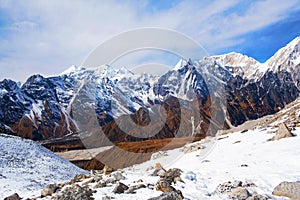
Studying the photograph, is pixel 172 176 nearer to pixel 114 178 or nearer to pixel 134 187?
pixel 134 187

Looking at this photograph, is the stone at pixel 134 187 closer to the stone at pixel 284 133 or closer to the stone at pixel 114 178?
the stone at pixel 114 178

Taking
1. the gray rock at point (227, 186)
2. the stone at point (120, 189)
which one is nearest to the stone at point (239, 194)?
the gray rock at point (227, 186)

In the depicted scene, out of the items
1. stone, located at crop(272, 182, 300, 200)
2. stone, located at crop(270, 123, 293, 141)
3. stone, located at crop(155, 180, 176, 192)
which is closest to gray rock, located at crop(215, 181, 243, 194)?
stone, located at crop(272, 182, 300, 200)

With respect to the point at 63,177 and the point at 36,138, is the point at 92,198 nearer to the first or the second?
the point at 63,177

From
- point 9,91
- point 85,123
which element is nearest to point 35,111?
point 9,91

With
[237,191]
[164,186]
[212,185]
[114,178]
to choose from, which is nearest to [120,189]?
[164,186]

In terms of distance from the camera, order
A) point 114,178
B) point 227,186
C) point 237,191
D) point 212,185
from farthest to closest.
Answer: point 114,178
point 212,185
point 227,186
point 237,191
